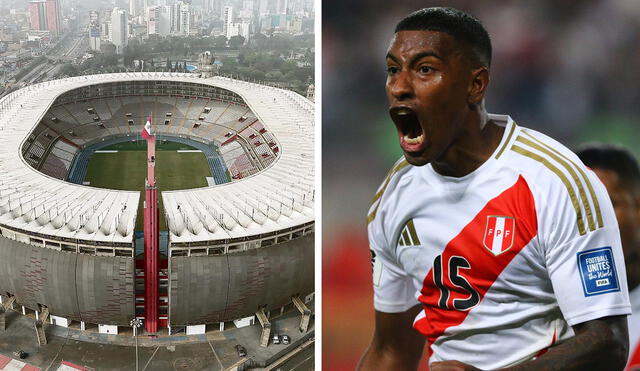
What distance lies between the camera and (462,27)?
3.66 m

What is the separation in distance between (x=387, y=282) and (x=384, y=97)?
1.29 m

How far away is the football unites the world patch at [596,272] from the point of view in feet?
11.4

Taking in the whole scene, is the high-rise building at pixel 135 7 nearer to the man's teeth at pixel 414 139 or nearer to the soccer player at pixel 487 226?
the soccer player at pixel 487 226

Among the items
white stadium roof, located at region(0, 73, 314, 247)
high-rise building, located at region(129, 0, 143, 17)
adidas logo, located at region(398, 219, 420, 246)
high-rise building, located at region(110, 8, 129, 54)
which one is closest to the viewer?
adidas logo, located at region(398, 219, 420, 246)

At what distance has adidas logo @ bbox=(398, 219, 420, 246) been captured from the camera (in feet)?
13.2

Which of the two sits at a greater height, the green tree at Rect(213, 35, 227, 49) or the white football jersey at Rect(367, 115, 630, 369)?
the green tree at Rect(213, 35, 227, 49)

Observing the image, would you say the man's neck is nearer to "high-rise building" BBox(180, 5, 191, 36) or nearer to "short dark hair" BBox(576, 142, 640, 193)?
"short dark hair" BBox(576, 142, 640, 193)

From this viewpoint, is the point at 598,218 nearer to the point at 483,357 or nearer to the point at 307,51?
the point at 483,357

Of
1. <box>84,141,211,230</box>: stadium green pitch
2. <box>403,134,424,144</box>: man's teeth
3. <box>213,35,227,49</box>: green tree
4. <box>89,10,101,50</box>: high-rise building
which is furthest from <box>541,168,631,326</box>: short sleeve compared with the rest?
<box>89,10,101,50</box>: high-rise building

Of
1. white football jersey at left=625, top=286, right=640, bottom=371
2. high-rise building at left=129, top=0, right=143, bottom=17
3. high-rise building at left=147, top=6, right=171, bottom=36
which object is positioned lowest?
white football jersey at left=625, top=286, right=640, bottom=371

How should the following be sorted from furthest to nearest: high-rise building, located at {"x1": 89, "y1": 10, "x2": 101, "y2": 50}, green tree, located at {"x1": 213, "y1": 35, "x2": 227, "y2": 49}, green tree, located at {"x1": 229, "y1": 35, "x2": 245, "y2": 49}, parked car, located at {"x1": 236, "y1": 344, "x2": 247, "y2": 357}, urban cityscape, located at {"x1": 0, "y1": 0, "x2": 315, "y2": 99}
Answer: green tree, located at {"x1": 229, "y1": 35, "x2": 245, "y2": 49}, green tree, located at {"x1": 213, "y1": 35, "x2": 227, "y2": 49}, high-rise building, located at {"x1": 89, "y1": 10, "x2": 101, "y2": 50}, urban cityscape, located at {"x1": 0, "y1": 0, "x2": 315, "y2": 99}, parked car, located at {"x1": 236, "y1": 344, "x2": 247, "y2": 357}

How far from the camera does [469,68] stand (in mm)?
3678

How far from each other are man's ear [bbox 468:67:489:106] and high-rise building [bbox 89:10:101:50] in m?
35.0

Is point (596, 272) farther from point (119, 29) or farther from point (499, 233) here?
point (119, 29)
